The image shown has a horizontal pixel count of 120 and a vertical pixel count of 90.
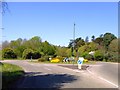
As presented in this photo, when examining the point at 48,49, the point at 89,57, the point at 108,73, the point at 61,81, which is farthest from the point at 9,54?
the point at 61,81

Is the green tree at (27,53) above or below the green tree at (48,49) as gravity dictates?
below

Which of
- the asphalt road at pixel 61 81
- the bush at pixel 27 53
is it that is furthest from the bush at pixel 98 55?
the asphalt road at pixel 61 81

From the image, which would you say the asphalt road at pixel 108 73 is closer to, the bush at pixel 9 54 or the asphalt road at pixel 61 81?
the asphalt road at pixel 61 81

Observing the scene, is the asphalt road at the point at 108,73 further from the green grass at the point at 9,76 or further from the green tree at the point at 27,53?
the green tree at the point at 27,53

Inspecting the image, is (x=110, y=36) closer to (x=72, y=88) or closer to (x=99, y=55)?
(x=99, y=55)

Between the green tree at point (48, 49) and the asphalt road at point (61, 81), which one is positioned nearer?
the asphalt road at point (61, 81)

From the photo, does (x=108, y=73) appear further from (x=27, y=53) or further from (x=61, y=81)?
(x=27, y=53)

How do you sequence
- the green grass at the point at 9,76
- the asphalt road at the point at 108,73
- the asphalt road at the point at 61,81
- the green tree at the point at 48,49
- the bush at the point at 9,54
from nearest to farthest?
1. the green grass at the point at 9,76
2. the asphalt road at the point at 61,81
3. the asphalt road at the point at 108,73
4. the bush at the point at 9,54
5. the green tree at the point at 48,49

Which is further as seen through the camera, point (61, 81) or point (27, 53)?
point (27, 53)

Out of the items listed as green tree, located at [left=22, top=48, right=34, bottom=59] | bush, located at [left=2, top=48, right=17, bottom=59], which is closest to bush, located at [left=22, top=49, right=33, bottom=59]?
green tree, located at [left=22, top=48, right=34, bottom=59]

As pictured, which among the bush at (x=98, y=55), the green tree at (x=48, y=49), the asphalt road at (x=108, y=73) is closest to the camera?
the asphalt road at (x=108, y=73)

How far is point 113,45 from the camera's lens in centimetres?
10300

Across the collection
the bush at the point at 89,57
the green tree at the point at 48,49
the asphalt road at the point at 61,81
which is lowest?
the asphalt road at the point at 61,81

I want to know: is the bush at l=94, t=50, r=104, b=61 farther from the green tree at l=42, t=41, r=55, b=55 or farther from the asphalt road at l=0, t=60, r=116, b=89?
the asphalt road at l=0, t=60, r=116, b=89
